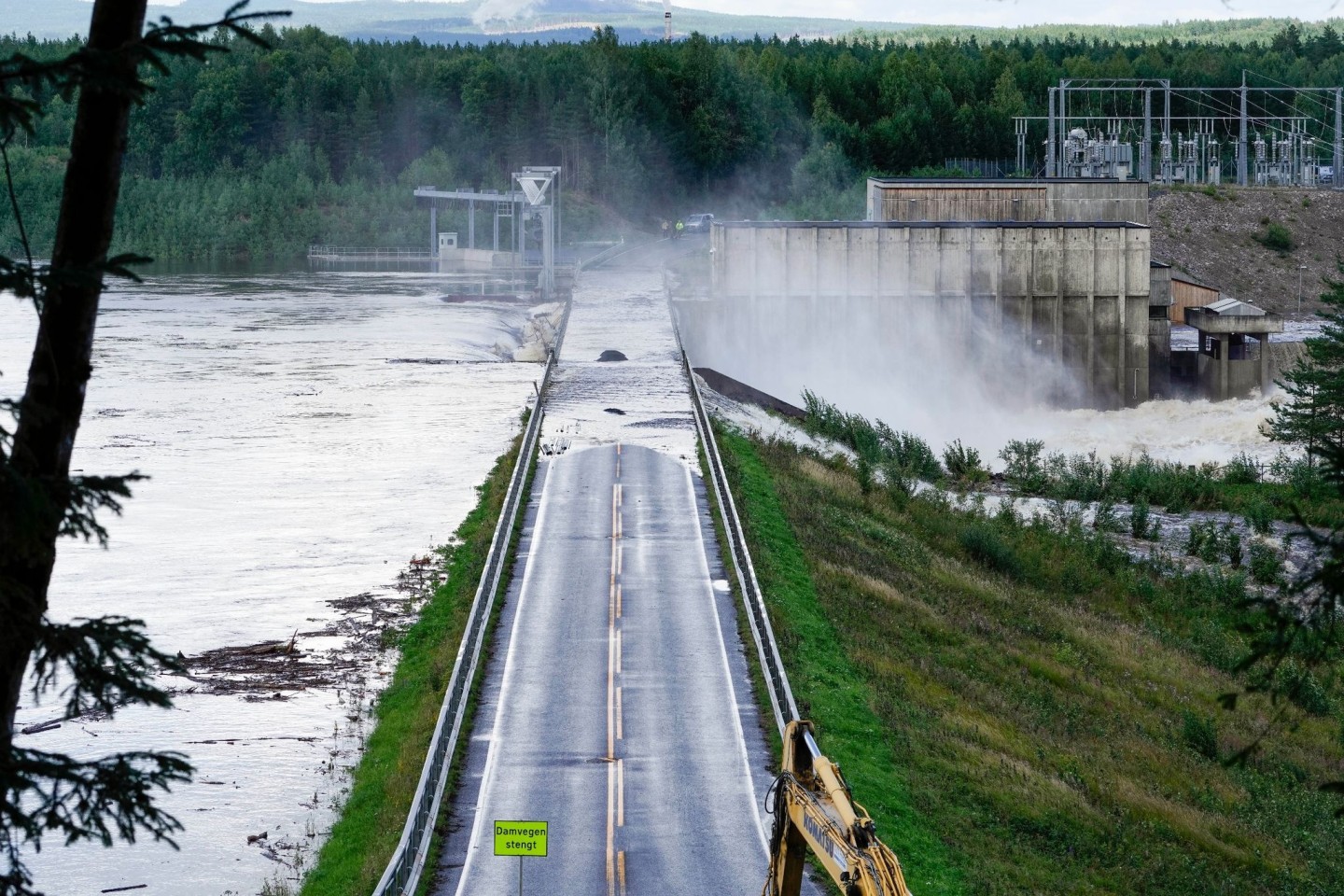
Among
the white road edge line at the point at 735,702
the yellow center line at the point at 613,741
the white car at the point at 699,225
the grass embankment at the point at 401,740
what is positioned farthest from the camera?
the white car at the point at 699,225

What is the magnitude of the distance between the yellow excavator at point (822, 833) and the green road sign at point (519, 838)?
3.03m

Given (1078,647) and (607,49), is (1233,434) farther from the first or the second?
(607,49)

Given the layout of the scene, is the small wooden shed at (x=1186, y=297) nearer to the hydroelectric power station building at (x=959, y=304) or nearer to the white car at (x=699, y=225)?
the hydroelectric power station building at (x=959, y=304)

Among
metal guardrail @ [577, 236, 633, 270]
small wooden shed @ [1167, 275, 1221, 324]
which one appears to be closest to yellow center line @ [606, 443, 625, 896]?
small wooden shed @ [1167, 275, 1221, 324]

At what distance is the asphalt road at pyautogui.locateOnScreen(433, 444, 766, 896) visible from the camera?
923 inches

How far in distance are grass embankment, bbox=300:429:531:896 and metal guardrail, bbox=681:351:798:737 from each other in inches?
209

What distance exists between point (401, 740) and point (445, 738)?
4979 mm

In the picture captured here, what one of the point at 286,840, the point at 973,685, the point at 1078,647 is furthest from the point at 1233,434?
the point at 286,840

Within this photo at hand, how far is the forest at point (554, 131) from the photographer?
168 metres

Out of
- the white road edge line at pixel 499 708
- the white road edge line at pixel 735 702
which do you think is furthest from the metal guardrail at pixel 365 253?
the white road edge line at pixel 735 702

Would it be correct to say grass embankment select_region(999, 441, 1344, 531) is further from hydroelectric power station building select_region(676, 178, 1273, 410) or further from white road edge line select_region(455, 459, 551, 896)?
white road edge line select_region(455, 459, 551, 896)

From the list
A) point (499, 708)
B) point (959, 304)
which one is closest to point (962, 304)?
point (959, 304)

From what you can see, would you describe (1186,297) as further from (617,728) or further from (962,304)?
(617,728)

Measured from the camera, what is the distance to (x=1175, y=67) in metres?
182
